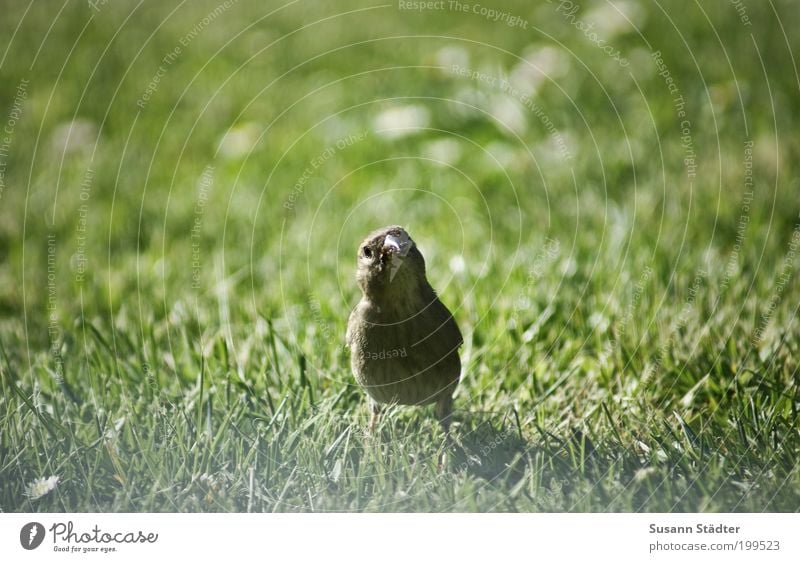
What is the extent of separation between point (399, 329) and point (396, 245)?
0.22 m

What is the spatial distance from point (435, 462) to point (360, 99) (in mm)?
2689

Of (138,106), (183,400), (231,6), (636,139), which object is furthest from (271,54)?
(183,400)

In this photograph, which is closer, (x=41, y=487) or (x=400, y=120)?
(x=41, y=487)

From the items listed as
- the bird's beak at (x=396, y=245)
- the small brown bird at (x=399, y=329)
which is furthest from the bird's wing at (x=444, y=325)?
the bird's beak at (x=396, y=245)

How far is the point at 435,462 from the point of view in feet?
7.57

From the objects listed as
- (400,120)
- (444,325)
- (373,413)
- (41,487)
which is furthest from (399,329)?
(400,120)

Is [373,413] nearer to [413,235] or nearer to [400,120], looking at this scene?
[413,235]

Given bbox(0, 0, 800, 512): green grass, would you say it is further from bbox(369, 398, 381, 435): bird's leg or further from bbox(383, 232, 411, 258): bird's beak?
bbox(383, 232, 411, 258): bird's beak

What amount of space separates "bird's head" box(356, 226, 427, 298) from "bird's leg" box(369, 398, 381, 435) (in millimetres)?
361

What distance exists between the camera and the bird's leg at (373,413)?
2.46 metres

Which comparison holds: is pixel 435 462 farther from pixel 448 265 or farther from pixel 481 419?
pixel 448 265

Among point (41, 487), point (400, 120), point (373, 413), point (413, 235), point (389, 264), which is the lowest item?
point (41, 487)

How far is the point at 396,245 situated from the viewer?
2172 mm

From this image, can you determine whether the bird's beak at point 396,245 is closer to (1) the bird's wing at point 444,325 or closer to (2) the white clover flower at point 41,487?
(1) the bird's wing at point 444,325
